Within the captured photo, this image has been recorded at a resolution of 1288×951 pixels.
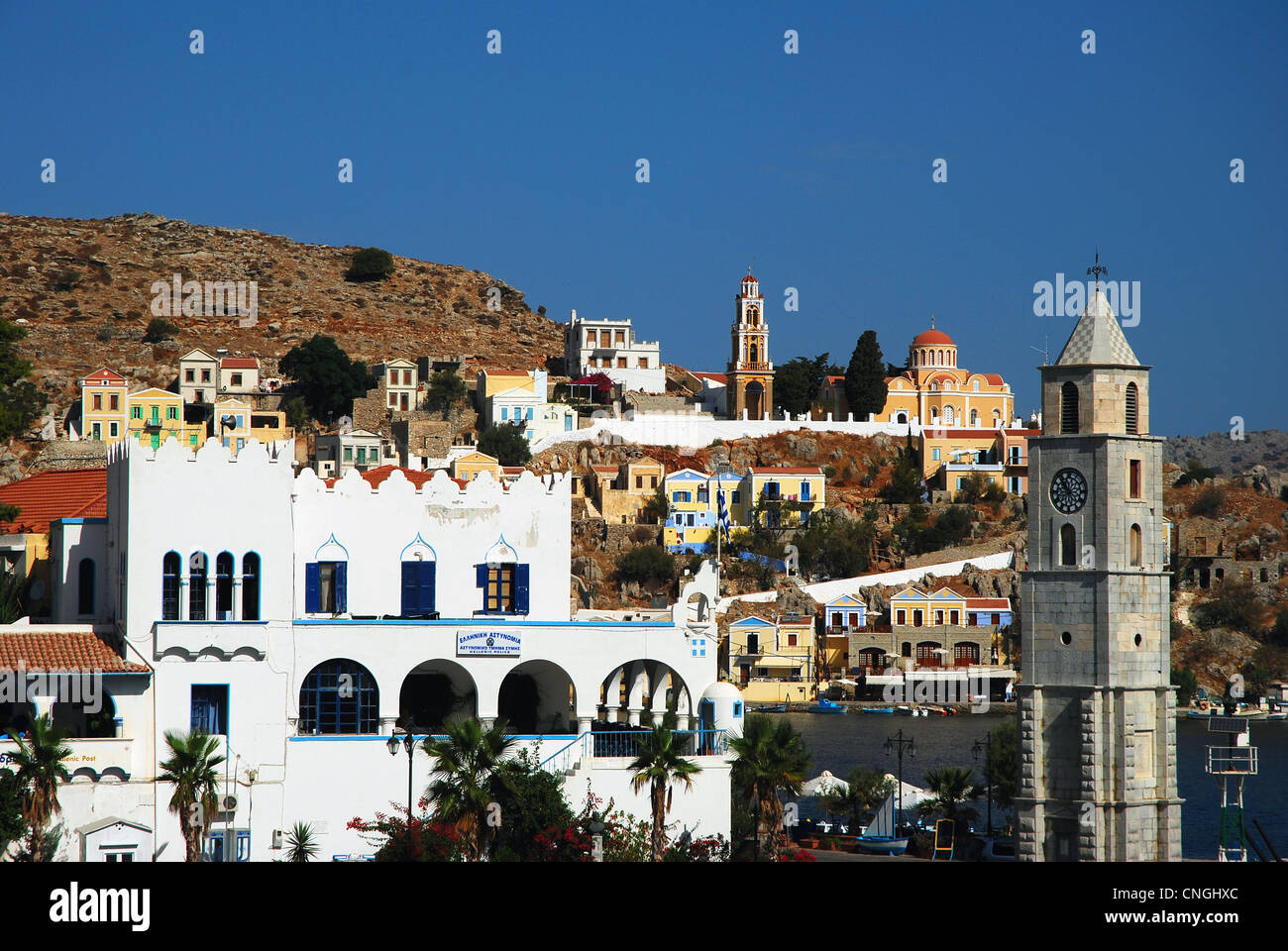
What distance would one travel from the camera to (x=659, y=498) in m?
121

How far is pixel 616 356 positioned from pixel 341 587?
105 meters

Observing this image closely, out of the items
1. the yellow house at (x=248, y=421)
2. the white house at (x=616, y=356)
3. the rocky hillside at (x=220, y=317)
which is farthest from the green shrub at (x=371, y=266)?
the yellow house at (x=248, y=421)

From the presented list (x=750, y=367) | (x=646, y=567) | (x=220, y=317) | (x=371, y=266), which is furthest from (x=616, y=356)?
(x=371, y=266)

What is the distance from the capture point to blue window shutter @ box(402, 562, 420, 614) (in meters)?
40.1

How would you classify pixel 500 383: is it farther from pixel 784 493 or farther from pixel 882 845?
pixel 882 845

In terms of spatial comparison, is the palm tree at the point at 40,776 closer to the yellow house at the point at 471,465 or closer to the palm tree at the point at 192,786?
the palm tree at the point at 192,786

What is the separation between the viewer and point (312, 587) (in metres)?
39.3

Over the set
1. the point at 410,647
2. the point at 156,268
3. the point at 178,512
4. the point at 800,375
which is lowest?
the point at 410,647

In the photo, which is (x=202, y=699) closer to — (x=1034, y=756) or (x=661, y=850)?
(x=661, y=850)
